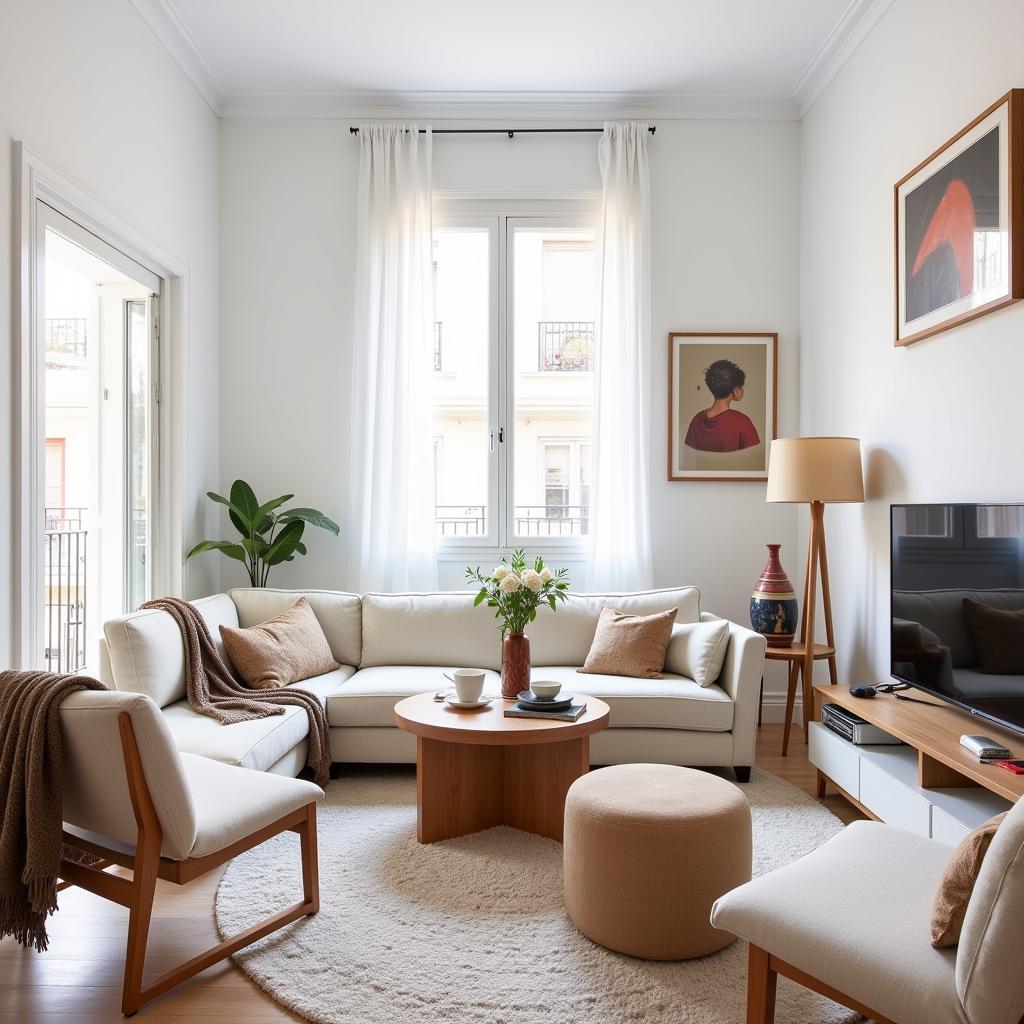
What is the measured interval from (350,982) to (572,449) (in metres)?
3.16

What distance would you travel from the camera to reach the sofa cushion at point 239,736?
9.05ft

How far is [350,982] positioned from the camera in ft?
6.61

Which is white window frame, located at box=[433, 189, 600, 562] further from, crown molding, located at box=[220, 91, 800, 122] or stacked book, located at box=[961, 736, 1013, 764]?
stacked book, located at box=[961, 736, 1013, 764]

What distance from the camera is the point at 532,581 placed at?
3139mm

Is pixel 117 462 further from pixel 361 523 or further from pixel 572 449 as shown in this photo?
pixel 572 449

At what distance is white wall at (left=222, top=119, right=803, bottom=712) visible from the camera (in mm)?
4598

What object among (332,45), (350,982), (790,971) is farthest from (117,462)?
(790,971)

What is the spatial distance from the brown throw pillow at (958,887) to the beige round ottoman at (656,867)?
721 mm

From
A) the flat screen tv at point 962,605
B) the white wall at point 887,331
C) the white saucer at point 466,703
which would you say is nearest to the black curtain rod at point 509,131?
the white wall at point 887,331

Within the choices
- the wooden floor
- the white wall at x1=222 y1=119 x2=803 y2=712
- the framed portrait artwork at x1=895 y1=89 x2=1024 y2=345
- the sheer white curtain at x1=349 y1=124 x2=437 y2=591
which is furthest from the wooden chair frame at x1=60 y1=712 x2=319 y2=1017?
the framed portrait artwork at x1=895 y1=89 x2=1024 y2=345

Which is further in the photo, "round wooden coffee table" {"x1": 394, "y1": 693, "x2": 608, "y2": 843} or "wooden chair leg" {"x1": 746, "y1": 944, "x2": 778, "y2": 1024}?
"round wooden coffee table" {"x1": 394, "y1": 693, "x2": 608, "y2": 843}

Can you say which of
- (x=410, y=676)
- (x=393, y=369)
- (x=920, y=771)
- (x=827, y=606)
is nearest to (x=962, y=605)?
(x=920, y=771)

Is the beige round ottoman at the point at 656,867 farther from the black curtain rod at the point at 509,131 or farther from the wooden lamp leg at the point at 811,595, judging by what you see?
the black curtain rod at the point at 509,131

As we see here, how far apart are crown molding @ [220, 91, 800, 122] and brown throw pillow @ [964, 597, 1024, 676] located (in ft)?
10.6
